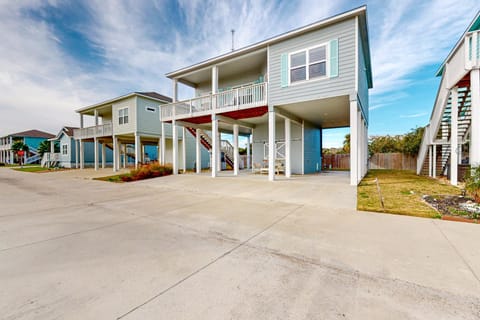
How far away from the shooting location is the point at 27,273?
7.93 ft

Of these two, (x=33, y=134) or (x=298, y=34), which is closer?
(x=298, y=34)

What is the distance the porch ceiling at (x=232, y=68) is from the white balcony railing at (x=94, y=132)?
33.7 feet

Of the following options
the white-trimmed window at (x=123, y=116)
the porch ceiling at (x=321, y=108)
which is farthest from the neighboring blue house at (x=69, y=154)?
the porch ceiling at (x=321, y=108)

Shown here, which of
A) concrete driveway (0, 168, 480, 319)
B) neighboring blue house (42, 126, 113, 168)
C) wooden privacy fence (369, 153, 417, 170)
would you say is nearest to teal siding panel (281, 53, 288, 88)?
concrete driveway (0, 168, 480, 319)

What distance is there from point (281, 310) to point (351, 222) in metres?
3.26

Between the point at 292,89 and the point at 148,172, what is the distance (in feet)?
32.7

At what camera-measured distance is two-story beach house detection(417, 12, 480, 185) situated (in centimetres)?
691

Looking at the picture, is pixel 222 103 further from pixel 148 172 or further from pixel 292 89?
pixel 148 172

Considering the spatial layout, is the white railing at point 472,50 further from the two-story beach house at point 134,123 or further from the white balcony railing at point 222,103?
the two-story beach house at point 134,123

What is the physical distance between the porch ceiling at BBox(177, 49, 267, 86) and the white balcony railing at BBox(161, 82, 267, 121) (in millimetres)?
1688

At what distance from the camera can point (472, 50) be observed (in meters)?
6.92

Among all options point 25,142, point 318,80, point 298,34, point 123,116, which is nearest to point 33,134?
point 25,142

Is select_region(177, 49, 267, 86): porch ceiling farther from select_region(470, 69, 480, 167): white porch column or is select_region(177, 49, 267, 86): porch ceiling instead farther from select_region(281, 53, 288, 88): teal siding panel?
select_region(470, 69, 480, 167): white porch column

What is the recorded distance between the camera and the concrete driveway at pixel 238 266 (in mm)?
1812
